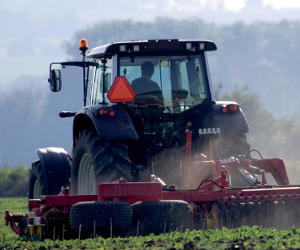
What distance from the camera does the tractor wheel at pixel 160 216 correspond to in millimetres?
10977

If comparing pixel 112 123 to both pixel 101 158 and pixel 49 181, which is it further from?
pixel 49 181

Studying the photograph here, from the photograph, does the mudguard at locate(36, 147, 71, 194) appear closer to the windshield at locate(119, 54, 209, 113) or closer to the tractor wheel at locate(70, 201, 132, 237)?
the windshield at locate(119, 54, 209, 113)

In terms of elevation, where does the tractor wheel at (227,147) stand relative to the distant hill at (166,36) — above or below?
below

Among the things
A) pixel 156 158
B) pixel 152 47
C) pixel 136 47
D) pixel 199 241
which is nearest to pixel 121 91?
pixel 136 47

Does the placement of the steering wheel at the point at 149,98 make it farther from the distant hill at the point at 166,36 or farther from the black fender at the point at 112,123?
the distant hill at the point at 166,36

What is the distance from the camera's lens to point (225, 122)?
1322 centimetres

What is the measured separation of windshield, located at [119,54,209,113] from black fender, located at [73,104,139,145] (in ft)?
1.58

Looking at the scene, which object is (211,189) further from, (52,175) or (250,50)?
(250,50)

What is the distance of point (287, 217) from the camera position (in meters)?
11.7

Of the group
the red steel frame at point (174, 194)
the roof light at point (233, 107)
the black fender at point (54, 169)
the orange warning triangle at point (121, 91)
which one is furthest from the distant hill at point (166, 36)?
the red steel frame at point (174, 194)

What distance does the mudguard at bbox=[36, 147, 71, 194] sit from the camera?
14398 millimetres

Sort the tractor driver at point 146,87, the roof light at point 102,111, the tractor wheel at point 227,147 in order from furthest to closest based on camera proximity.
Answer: the tractor wheel at point 227,147
the tractor driver at point 146,87
the roof light at point 102,111

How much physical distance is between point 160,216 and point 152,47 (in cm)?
294

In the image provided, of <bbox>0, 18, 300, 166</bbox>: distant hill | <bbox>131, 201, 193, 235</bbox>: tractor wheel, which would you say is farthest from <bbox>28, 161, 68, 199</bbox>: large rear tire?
<bbox>0, 18, 300, 166</bbox>: distant hill
